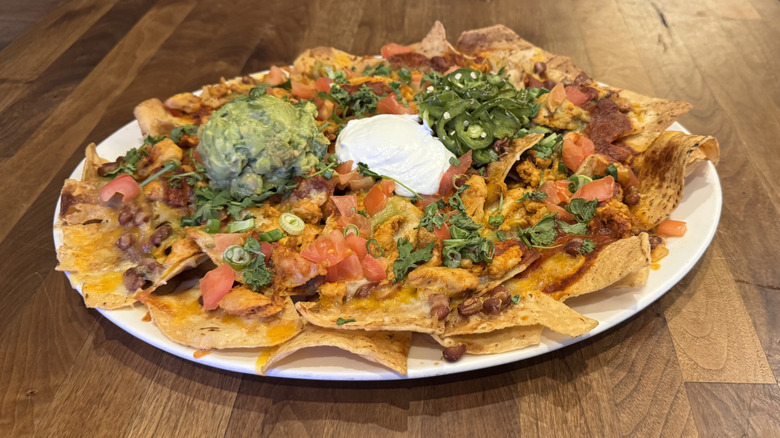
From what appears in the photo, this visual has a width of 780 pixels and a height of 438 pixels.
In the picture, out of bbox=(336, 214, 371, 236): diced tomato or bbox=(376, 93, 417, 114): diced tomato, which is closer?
bbox=(336, 214, 371, 236): diced tomato

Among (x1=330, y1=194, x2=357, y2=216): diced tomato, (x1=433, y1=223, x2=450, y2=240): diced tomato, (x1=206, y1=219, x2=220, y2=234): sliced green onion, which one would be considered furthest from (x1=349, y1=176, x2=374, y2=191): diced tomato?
(x1=206, y1=219, x2=220, y2=234): sliced green onion

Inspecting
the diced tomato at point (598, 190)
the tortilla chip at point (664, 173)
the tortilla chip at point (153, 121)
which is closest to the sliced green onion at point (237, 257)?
the tortilla chip at point (153, 121)

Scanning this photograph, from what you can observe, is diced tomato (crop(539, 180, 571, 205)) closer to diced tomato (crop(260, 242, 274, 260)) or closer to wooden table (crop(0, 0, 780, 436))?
wooden table (crop(0, 0, 780, 436))

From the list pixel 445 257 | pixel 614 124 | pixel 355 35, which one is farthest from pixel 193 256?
pixel 355 35

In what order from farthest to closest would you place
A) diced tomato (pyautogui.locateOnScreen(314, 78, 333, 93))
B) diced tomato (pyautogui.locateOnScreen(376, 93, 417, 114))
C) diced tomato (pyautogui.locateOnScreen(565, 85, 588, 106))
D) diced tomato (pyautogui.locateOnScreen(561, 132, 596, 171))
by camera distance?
diced tomato (pyautogui.locateOnScreen(314, 78, 333, 93)) → diced tomato (pyautogui.locateOnScreen(565, 85, 588, 106)) → diced tomato (pyautogui.locateOnScreen(376, 93, 417, 114)) → diced tomato (pyautogui.locateOnScreen(561, 132, 596, 171))

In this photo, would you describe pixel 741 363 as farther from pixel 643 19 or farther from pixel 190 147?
pixel 643 19

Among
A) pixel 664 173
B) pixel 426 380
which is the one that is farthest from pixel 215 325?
pixel 664 173

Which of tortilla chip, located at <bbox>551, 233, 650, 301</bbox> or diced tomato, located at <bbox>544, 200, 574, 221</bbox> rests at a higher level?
tortilla chip, located at <bbox>551, 233, 650, 301</bbox>
